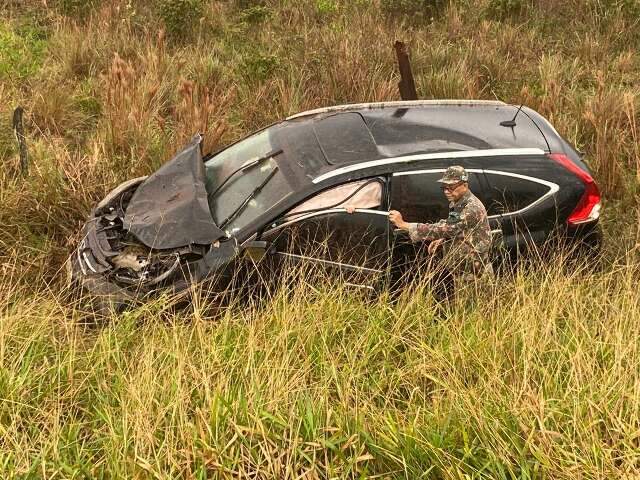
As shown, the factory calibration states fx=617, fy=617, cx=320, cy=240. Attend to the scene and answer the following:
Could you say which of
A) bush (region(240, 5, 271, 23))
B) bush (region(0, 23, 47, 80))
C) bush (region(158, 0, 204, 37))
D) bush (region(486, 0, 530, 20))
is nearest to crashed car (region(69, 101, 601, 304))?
bush (region(0, 23, 47, 80))

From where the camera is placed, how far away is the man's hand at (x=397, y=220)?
448 cm

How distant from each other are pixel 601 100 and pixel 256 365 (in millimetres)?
6084

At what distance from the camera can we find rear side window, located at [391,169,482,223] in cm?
462

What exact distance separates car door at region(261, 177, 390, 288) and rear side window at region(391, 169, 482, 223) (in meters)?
0.12

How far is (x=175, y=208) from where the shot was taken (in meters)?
4.84

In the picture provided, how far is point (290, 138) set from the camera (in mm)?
5137

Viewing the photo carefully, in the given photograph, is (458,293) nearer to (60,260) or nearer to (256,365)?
(256,365)

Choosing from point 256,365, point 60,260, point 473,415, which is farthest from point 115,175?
point 473,415

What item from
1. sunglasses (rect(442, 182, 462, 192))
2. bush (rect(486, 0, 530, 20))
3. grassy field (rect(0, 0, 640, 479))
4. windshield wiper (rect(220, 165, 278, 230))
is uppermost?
sunglasses (rect(442, 182, 462, 192))

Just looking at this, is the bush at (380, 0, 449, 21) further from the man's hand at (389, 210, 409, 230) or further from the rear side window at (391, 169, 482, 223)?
the man's hand at (389, 210, 409, 230)

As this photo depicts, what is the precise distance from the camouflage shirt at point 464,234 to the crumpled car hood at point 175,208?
155 cm

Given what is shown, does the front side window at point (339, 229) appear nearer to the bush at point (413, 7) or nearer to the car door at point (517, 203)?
the car door at point (517, 203)

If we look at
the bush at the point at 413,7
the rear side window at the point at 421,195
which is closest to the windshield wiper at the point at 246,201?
the rear side window at the point at 421,195

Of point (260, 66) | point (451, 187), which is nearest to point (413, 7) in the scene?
point (260, 66)
